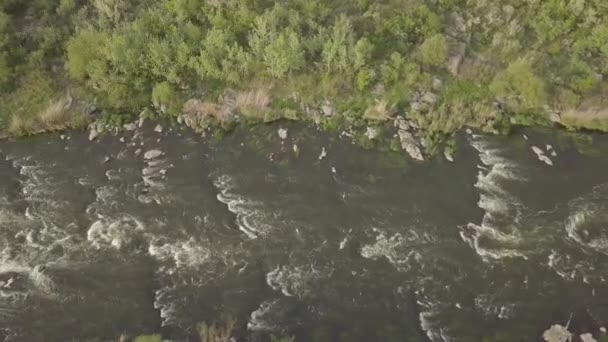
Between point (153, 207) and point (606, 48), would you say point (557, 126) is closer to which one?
point (606, 48)

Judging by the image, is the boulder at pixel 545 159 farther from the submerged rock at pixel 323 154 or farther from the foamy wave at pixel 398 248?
the submerged rock at pixel 323 154

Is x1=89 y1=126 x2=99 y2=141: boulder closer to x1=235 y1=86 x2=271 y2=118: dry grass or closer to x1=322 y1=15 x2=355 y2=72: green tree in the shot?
x1=235 y1=86 x2=271 y2=118: dry grass

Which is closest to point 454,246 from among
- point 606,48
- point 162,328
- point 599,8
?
point 162,328

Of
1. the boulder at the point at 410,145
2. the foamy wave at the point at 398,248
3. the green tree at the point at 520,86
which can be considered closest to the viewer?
the foamy wave at the point at 398,248

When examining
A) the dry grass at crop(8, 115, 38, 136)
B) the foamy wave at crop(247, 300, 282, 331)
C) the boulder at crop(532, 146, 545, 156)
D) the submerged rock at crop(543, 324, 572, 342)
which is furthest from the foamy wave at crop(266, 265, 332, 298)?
the dry grass at crop(8, 115, 38, 136)

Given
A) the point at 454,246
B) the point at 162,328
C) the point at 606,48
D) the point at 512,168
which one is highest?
the point at 606,48

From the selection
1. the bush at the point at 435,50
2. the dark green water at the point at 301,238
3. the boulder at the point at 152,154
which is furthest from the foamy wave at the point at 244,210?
the bush at the point at 435,50
